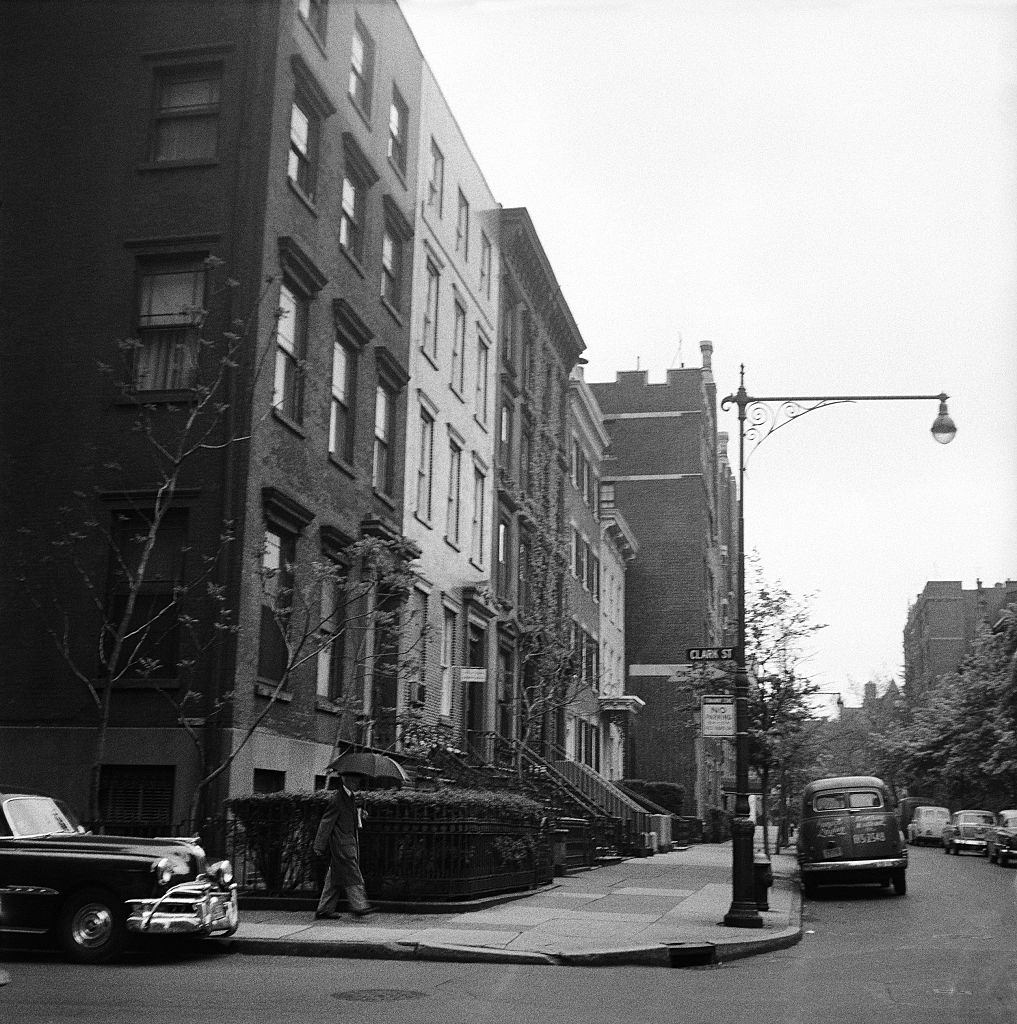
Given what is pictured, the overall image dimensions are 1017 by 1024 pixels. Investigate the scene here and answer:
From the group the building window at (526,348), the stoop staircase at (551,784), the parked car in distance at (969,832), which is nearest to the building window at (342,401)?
the stoop staircase at (551,784)

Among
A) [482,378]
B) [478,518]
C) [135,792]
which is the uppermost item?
[482,378]

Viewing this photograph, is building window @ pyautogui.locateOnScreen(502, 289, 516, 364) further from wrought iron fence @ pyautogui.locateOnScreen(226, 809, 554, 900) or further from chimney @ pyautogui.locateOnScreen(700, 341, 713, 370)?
chimney @ pyautogui.locateOnScreen(700, 341, 713, 370)

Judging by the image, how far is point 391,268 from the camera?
2722 centimetres

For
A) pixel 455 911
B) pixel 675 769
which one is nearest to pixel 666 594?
pixel 675 769

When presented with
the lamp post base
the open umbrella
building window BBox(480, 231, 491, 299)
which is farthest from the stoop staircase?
building window BBox(480, 231, 491, 299)

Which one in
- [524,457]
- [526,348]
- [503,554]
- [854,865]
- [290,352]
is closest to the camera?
[290,352]

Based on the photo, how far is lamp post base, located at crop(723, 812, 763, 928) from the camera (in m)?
17.0

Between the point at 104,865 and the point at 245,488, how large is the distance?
7.81 metres

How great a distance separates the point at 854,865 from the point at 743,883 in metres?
8.08

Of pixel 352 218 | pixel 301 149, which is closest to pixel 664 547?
pixel 352 218

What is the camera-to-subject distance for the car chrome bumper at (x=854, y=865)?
80.7 ft

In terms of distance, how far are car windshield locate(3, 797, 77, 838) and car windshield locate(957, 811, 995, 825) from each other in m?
42.5

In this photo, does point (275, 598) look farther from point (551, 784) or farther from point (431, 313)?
point (551, 784)

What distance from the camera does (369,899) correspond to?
56.4 feet
